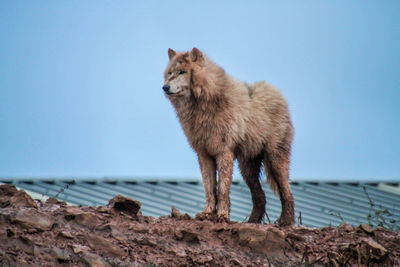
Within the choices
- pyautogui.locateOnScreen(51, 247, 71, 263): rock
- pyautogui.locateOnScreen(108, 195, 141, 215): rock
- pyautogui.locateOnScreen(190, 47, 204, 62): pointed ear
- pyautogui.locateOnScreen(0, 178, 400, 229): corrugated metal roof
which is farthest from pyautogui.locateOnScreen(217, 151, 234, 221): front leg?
pyautogui.locateOnScreen(0, 178, 400, 229): corrugated metal roof

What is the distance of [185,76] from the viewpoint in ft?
28.4

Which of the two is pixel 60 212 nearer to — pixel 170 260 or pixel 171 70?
pixel 170 260

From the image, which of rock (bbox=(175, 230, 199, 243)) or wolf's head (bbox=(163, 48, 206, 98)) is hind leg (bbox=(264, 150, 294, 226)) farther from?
rock (bbox=(175, 230, 199, 243))

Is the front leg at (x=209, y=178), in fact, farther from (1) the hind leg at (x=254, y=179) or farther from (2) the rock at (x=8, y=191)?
(2) the rock at (x=8, y=191)

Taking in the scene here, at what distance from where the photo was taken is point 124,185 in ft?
58.6

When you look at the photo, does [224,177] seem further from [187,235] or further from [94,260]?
[94,260]

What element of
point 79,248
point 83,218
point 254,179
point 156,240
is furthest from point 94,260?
point 254,179

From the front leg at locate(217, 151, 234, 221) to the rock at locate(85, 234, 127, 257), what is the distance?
209 centimetres

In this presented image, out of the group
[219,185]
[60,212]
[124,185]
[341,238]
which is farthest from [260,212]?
[124,185]

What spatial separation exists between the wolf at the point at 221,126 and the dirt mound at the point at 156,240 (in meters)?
0.83

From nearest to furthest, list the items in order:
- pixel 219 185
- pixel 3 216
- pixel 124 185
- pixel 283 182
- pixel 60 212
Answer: pixel 3 216
pixel 60 212
pixel 219 185
pixel 283 182
pixel 124 185

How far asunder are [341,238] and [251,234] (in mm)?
1307

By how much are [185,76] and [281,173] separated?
7.05 ft

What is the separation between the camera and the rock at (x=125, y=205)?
301 inches
